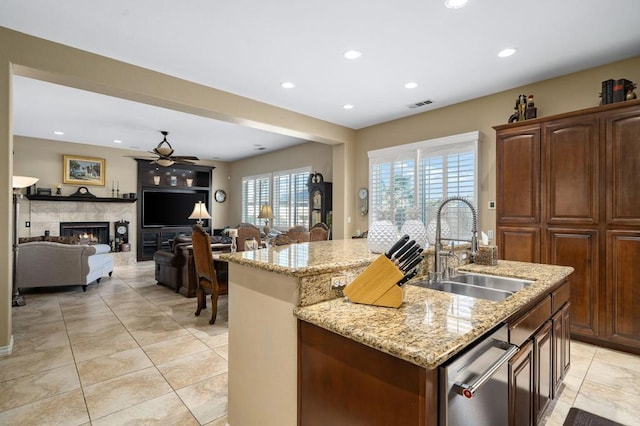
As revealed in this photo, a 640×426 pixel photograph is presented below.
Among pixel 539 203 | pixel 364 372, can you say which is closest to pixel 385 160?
pixel 539 203

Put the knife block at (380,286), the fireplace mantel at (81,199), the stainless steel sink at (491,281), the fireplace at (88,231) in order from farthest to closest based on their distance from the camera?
the fireplace at (88,231) < the fireplace mantel at (81,199) < the stainless steel sink at (491,281) < the knife block at (380,286)

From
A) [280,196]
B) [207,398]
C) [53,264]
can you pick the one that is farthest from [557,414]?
[280,196]

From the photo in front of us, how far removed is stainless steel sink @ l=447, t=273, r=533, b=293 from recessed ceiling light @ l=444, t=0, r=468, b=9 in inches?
79.6

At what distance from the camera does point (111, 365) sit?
2.65 m

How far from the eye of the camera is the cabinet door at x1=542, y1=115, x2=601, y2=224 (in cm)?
296

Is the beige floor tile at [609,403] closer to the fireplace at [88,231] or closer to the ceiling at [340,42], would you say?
the ceiling at [340,42]

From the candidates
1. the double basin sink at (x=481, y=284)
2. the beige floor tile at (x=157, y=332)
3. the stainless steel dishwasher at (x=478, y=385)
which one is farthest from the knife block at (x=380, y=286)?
the beige floor tile at (x=157, y=332)

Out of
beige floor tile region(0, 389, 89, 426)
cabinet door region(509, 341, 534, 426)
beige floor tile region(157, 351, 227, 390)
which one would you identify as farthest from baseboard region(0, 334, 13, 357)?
cabinet door region(509, 341, 534, 426)

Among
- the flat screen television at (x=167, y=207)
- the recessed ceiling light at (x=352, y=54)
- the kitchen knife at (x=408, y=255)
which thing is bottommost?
the kitchen knife at (x=408, y=255)

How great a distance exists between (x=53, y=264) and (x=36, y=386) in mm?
3270

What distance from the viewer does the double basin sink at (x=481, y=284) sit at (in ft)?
6.27

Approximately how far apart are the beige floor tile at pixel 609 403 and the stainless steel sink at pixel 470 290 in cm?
110

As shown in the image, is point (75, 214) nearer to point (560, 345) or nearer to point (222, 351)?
point (222, 351)

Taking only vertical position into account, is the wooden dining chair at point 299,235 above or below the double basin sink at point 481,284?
above
